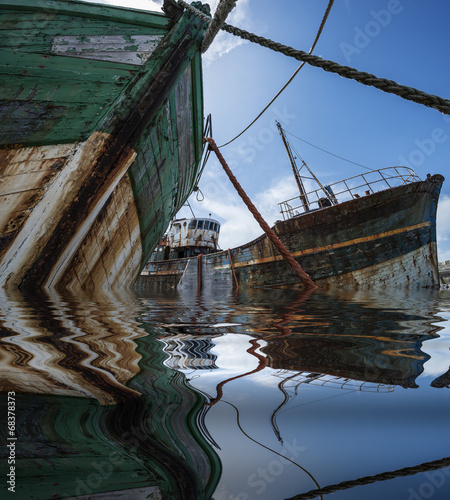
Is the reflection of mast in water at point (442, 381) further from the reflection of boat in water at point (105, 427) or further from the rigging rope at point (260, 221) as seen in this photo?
the rigging rope at point (260, 221)

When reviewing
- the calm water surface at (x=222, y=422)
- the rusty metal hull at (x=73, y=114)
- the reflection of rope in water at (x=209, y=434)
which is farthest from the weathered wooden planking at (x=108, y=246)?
the reflection of rope in water at (x=209, y=434)

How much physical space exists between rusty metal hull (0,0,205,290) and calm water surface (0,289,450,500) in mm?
2771

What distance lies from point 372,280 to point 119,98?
9.13 meters

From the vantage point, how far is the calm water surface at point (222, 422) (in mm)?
446

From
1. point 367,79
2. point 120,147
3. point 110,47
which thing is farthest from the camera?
point 120,147

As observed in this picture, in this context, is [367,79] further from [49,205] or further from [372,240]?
[372,240]

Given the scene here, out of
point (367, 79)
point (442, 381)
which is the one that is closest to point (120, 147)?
point (367, 79)

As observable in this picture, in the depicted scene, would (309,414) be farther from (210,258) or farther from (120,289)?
(210,258)

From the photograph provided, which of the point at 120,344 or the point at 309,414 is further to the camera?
the point at 120,344

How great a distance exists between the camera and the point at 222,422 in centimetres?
60

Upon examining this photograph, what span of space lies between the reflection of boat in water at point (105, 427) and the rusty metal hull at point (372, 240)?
32.9ft

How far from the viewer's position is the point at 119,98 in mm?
3482

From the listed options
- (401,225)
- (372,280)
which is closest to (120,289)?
(372,280)

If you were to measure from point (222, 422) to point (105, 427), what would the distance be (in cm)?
21
